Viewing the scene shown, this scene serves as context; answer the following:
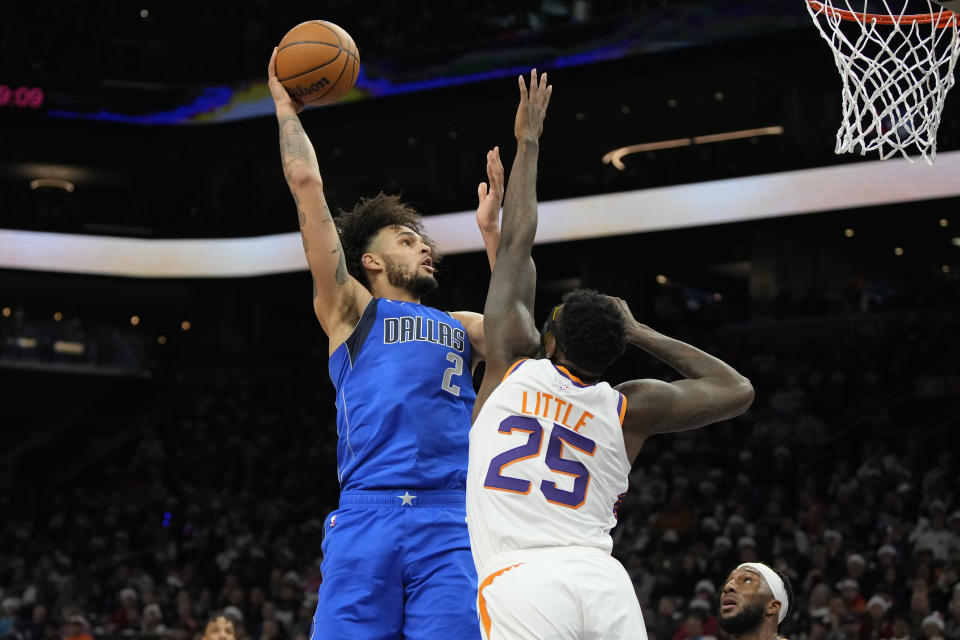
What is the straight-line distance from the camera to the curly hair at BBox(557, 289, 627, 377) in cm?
337

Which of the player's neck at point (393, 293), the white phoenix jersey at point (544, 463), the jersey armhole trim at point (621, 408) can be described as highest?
the player's neck at point (393, 293)

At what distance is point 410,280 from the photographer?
160 inches

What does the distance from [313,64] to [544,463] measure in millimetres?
1712

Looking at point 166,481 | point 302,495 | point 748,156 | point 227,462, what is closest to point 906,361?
point 748,156

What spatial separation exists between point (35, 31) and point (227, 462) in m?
8.97

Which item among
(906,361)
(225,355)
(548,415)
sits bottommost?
(548,415)

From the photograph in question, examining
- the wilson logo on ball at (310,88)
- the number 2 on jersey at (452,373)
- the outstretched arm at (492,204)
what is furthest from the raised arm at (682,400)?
the wilson logo on ball at (310,88)

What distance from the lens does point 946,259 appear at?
21.1m

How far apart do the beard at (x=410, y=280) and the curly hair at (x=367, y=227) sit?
0.13 metres

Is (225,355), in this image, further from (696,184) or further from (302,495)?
(696,184)

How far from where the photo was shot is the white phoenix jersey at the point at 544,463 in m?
3.30

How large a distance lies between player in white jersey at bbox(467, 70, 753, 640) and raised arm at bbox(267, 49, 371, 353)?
0.58 meters

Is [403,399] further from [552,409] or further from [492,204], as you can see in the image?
[492,204]

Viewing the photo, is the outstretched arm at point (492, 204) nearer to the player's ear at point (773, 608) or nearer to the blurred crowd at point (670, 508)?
the player's ear at point (773, 608)
